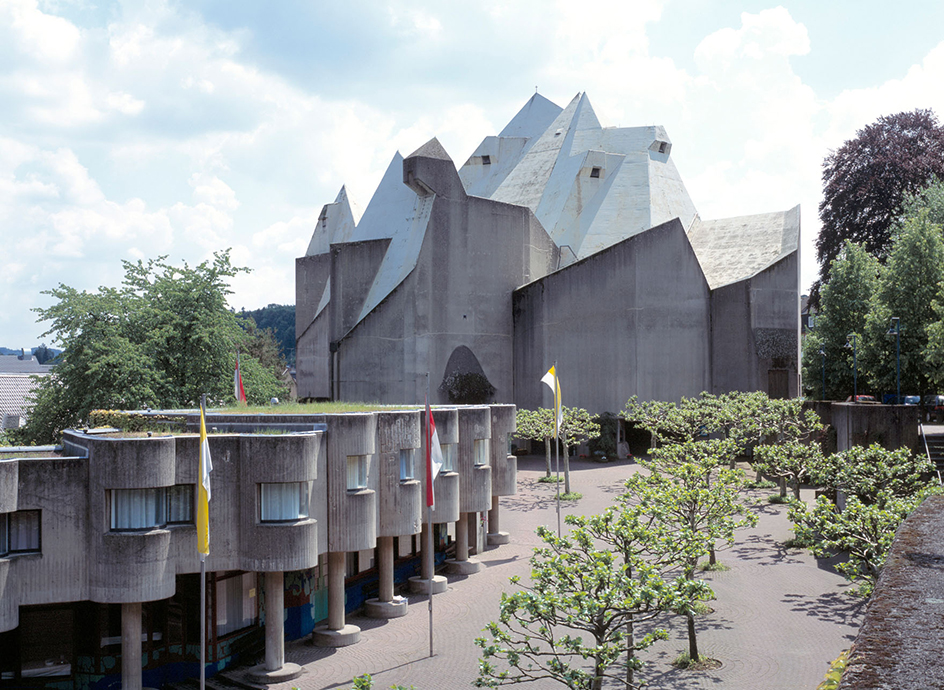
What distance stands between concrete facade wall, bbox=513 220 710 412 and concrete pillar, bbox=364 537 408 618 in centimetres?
2891

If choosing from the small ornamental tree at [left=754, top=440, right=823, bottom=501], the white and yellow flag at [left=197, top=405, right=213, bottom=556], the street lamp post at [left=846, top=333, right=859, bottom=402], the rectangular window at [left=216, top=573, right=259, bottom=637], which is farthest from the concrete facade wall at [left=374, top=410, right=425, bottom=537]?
the street lamp post at [left=846, top=333, right=859, bottom=402]

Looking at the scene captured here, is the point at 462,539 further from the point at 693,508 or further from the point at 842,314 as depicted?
the point at 842,314

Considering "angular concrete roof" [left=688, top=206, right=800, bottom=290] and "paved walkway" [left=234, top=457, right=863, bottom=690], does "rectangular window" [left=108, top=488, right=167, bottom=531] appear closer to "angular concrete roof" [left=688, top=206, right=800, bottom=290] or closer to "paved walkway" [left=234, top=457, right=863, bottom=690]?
"paved walkway" [left=234, top=457, right=863, bottom=690]

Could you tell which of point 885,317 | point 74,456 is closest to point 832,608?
point 74,456

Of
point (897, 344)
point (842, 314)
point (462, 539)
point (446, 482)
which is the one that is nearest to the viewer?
point (446, 482)

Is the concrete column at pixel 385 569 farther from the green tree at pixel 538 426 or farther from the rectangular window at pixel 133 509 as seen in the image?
the green tree at pixel 538 426

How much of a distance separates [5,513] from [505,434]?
17087 millimetres

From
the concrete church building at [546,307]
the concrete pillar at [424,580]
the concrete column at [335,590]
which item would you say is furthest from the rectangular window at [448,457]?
the concrete church building at [546,307]

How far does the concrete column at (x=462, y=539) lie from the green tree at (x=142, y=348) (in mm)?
15286

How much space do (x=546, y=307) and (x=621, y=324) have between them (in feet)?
15.3

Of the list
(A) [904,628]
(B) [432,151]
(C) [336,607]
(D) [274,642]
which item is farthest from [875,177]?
(A) [904,628]

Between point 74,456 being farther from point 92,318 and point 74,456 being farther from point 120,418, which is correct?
point 92,318

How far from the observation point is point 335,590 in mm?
20859

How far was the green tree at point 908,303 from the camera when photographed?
126 feet
